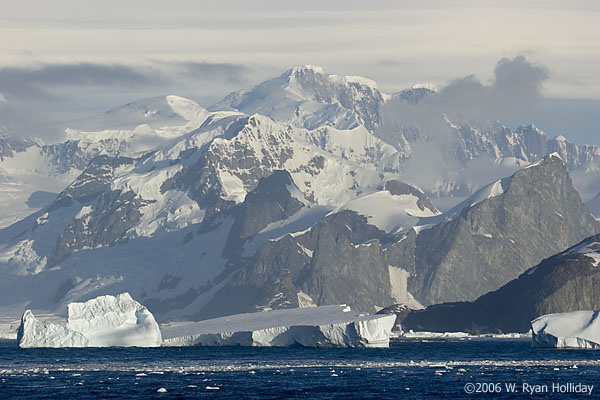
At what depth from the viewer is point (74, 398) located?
199500mm

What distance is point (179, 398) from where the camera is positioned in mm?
199625

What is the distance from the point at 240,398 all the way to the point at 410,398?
22165mm

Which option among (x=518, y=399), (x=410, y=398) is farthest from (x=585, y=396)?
(x=410, y=398)

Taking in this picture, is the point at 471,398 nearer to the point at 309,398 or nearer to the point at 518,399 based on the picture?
the point at 518,399

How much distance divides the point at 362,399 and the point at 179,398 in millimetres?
23828

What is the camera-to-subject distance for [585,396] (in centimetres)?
19875

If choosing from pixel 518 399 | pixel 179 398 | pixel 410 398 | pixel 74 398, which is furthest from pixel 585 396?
pixel 74 398

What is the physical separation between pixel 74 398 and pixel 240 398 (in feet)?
71.0

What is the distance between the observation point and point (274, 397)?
200m

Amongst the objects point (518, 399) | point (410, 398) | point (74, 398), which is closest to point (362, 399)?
point (410, 398)

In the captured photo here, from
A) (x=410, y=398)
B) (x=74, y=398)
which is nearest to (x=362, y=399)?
(x=410, y=398)

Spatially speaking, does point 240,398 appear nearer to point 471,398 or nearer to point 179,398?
point 179,398

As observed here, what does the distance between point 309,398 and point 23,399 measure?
3700 centimetres

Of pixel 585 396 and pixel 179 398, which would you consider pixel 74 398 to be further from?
pixel 585 396
